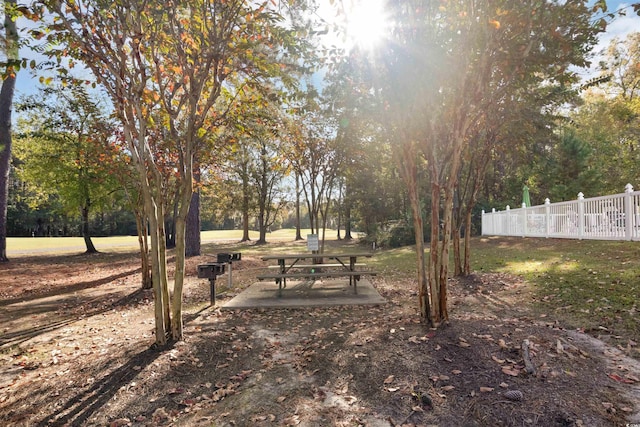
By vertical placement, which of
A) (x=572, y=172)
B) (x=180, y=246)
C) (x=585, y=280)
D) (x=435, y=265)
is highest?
(x=572, y=172)

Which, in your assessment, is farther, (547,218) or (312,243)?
(547,218)

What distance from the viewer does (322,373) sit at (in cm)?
330

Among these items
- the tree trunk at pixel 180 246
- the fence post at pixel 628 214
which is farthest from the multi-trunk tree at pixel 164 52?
the fence post at pixel 628 214

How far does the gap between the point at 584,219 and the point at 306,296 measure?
10.2 meters

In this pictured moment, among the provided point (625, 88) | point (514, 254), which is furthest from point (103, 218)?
point (625, 88)

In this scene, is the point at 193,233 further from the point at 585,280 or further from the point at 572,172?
the point at 572,172

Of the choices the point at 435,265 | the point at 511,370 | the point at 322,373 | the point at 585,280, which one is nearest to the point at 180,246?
the point at 322,373

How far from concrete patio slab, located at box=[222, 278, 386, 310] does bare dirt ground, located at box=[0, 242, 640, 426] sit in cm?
65

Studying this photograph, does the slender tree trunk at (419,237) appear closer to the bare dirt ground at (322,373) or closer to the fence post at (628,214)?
the bare dirt ground at (322,373)

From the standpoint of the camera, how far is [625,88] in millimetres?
25578

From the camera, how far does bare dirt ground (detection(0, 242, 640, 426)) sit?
262 centimetres

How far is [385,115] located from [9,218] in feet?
198

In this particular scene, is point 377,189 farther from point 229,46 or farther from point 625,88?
point 229,46

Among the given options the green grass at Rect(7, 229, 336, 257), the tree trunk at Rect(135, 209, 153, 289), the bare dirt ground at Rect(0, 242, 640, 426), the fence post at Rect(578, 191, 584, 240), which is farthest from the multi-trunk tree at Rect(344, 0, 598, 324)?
the green grass at Rect(7, 229, 336, 257)
